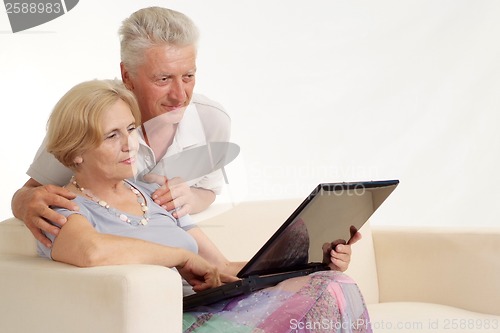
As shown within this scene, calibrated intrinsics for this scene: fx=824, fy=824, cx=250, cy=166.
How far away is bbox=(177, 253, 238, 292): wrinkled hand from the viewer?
1.95 m

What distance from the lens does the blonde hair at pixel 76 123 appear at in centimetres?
190

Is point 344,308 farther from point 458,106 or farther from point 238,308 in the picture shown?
point 458,106

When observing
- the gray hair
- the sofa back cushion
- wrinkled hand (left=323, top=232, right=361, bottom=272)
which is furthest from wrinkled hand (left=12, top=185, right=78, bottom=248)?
wrinkled hand (left=323, top=232, right=361, bottom=272)

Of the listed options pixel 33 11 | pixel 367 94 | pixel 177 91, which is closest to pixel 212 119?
pixel 177 91

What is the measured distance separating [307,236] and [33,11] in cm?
202

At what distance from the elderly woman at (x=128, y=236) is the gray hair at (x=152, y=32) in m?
0.29

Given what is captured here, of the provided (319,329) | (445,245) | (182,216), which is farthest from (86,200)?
(445,245)

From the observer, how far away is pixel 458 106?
4.14m

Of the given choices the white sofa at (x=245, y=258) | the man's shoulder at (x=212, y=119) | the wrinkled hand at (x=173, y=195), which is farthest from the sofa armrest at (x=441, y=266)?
the wrinkled hand at (x=173, y=195)

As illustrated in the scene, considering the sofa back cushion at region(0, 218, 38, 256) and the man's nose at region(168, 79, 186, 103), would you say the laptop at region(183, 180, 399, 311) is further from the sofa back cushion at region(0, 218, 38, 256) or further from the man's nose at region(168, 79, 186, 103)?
the man's nose at region(168, 79, 186, 103)

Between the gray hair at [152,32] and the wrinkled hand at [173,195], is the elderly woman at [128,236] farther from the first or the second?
the gray hair at [152,32]

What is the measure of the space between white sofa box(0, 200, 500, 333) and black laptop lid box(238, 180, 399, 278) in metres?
0.26

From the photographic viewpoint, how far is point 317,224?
195cm

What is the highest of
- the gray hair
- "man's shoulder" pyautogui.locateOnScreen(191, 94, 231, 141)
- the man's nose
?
the gray hair
